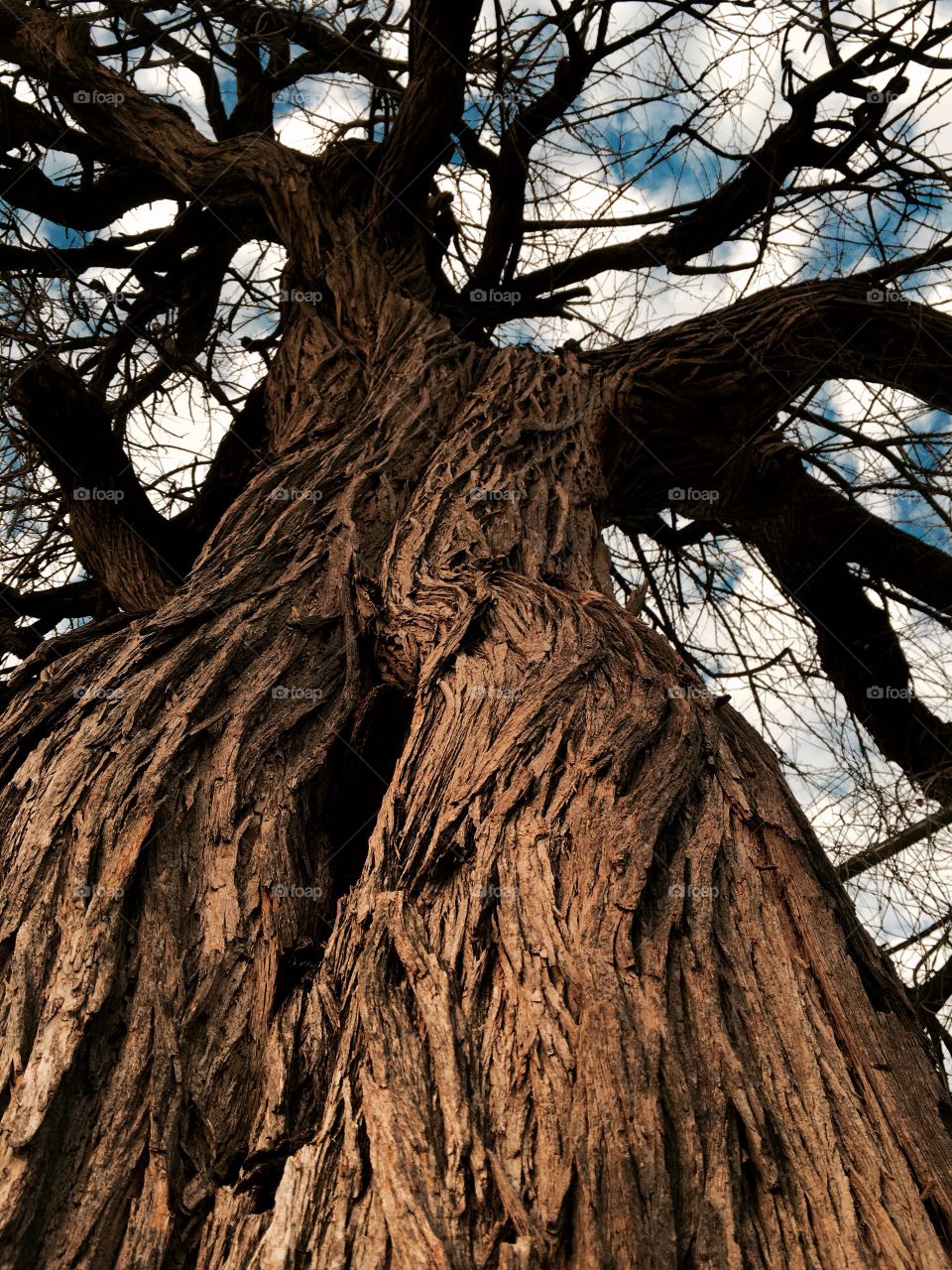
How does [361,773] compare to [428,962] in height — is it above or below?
above

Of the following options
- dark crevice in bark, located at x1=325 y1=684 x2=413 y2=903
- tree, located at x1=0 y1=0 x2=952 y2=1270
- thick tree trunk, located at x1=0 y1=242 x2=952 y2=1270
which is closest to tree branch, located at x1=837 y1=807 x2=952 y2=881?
tree, located at x1=0 y1=0 x2=952 y2=1270

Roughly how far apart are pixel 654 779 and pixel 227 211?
416 centimetres

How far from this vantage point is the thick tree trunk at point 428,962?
1.22m

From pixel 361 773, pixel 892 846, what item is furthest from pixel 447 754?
pixel 892 846

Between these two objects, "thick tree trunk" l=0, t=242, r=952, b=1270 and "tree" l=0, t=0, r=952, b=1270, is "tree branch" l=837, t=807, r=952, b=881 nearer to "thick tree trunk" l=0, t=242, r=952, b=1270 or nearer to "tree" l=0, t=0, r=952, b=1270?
"tree" l=0, t=0, r=952, b=1270

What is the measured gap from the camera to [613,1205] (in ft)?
3.85

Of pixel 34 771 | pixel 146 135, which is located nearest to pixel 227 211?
pixel 146 135

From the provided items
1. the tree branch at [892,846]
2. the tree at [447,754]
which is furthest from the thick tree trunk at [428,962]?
the tree branch at [892,846]

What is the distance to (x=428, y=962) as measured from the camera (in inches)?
59.6

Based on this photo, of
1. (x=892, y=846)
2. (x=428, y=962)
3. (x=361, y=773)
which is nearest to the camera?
(x=428, y=962)

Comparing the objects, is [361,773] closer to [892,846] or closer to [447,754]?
[447,754]

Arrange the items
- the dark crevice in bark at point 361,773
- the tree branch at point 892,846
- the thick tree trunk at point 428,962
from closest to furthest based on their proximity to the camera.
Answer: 1. the thick tree trunk at point 428,962
2. the dark crevice in bark at point 361,773
3. the tree branch at point 892,846

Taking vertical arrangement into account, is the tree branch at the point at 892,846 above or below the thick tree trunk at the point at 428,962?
above

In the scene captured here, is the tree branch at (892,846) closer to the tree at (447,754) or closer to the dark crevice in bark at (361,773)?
the tree at (447,754)
